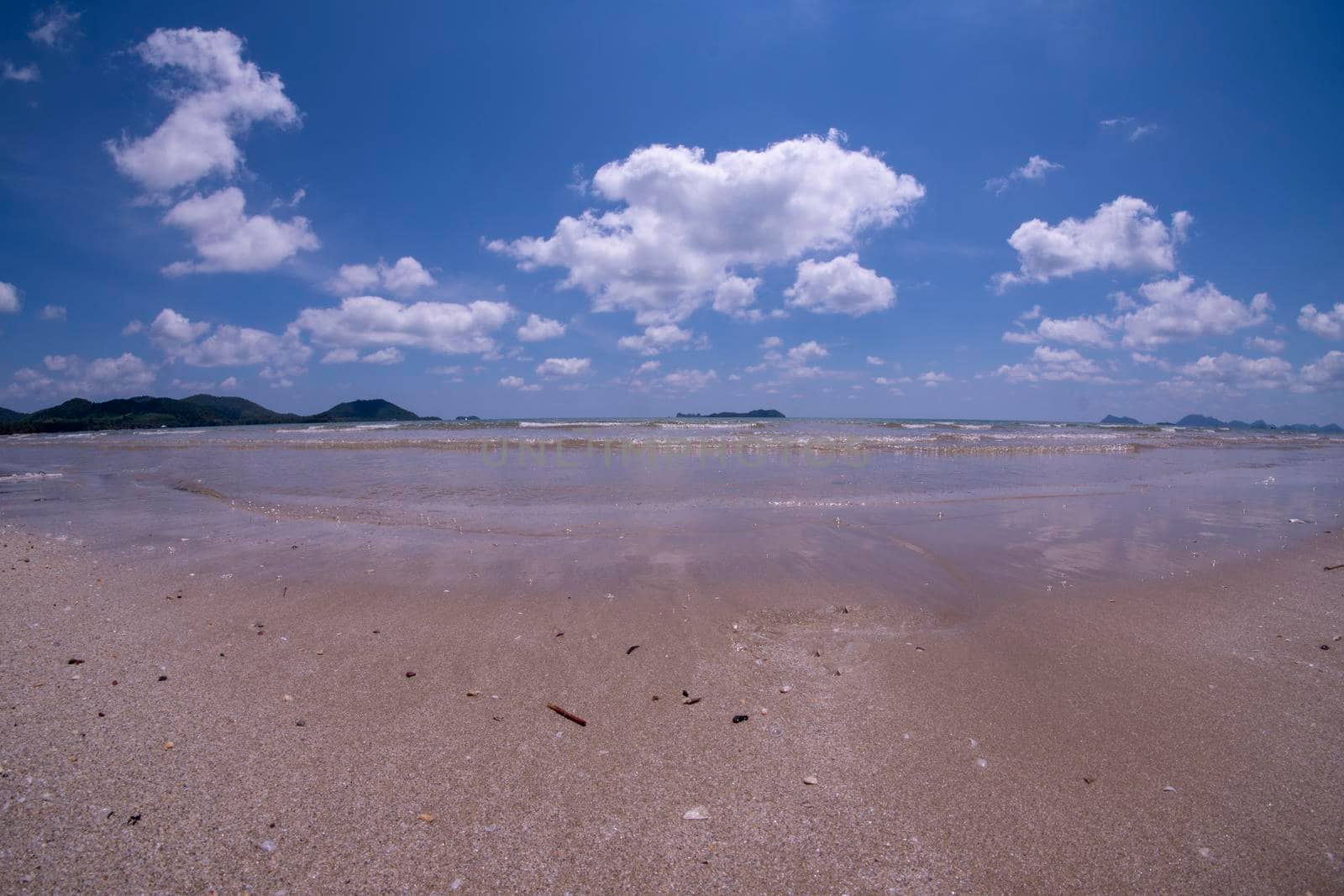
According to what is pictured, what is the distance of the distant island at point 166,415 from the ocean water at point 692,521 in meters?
54.9

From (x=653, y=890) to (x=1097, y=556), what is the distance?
8.89 meters

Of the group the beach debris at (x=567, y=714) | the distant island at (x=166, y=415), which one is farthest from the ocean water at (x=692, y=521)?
the distant island at (x=166, y=415)

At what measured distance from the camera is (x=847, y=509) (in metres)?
12.5

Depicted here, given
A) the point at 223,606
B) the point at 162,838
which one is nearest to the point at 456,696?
the point at 162,838

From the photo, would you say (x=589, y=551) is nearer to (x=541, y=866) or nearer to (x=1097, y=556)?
(x=541, y=866)

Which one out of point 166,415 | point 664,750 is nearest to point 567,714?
point 664,750

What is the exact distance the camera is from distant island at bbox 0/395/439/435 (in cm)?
6341

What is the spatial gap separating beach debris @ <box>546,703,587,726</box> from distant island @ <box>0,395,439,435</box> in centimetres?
7616

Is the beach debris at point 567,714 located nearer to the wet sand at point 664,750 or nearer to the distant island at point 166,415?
the wet sand at point 664,750

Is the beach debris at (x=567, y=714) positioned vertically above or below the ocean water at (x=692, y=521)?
below

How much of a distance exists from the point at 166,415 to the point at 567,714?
3965 inches

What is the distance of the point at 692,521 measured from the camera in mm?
11188

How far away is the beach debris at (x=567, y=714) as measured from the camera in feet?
13.8

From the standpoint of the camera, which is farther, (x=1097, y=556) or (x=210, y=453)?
(x=210, y=453)
